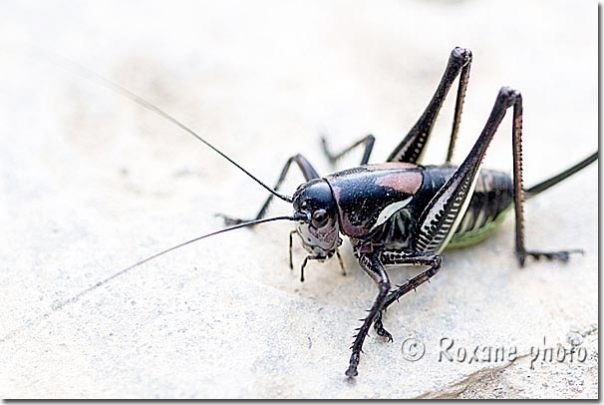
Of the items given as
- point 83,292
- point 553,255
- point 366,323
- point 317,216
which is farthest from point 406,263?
point 83,292

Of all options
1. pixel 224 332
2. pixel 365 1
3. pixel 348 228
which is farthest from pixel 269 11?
pixel 224 332

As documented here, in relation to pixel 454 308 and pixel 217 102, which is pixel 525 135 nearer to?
pixel 454 308

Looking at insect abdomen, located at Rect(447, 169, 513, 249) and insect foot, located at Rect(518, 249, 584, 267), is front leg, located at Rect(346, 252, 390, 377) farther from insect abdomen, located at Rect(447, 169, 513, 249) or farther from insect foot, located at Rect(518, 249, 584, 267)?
insect foot, located at Rect(518, 249, 584, 267)

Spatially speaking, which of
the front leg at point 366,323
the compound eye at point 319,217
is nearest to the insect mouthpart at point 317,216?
the compound eye at point 319,217

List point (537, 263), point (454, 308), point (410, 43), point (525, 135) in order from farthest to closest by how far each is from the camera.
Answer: point (410, 43) < point (525, 135) < point (537, 263) < point (454, 308)

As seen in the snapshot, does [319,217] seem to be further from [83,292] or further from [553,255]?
[553,255]

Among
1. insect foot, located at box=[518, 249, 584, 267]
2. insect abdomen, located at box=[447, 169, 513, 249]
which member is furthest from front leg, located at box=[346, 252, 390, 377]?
insect foot, located at box=[518, 249, 584, 267]
